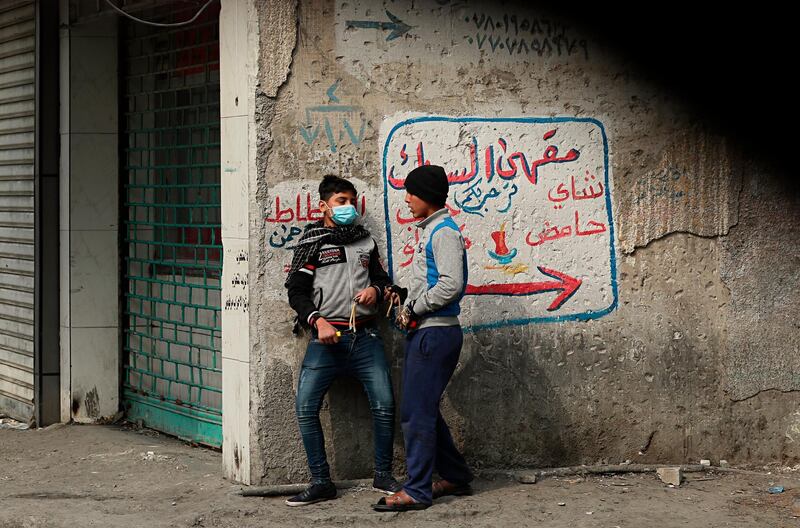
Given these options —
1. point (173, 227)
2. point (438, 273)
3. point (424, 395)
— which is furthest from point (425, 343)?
point (173, 227)

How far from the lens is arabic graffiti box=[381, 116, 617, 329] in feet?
22.2

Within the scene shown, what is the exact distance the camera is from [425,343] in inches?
242

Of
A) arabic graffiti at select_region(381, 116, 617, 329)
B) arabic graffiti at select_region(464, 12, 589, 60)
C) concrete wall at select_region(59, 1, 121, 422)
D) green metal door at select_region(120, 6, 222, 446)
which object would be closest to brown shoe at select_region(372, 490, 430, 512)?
arabic graffiti at select_region(381, 116, 617, 329)

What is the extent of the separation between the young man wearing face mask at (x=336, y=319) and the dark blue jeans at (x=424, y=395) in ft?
0.83

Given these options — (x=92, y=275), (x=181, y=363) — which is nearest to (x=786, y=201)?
(x=181, y=363)

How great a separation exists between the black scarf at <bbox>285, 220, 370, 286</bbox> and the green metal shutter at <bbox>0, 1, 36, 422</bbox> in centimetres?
345

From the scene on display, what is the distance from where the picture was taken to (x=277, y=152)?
6527 millimetres

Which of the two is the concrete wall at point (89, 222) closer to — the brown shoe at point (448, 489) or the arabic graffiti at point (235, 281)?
the arabic graffiti at point (235, 281)

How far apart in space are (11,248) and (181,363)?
84.0 inches

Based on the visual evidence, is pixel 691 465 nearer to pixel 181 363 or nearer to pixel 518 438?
pixel 518 438

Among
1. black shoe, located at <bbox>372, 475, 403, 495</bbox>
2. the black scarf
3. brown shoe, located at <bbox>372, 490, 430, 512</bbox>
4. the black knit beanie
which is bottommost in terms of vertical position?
brown shoe, located at <bbox>372, 490, 430, 512</bbox>

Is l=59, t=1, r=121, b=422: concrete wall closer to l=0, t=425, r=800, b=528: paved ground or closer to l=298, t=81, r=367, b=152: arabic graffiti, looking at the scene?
l=0, t=425, r=800, b=528: paved ground

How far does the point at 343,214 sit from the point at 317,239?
0.65 feet

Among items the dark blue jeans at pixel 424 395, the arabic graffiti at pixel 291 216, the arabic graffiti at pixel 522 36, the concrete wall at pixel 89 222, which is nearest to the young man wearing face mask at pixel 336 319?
the arabic graffiti at pixel 291 216
